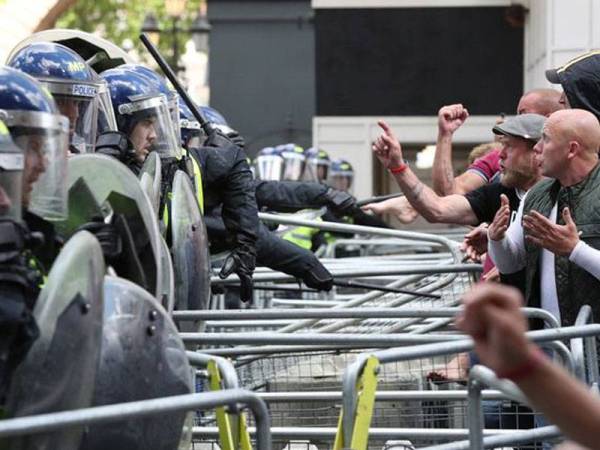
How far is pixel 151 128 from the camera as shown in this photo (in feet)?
24.9

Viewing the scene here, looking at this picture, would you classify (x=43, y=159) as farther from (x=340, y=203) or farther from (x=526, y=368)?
(x=340, y=203)

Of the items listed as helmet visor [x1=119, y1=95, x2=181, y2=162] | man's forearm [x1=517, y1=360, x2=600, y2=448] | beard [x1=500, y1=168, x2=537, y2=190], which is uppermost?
helmet visor [x1=119, y1=95, x2=181, y2=162]

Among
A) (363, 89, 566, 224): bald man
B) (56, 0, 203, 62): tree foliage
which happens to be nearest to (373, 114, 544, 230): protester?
(363, 89, 566, 224): bald man

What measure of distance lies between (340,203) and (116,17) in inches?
1412

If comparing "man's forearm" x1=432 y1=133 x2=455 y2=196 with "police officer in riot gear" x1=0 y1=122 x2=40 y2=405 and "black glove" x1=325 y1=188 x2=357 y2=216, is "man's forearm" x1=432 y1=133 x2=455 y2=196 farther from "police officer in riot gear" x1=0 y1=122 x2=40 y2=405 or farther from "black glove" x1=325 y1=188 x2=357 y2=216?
"police officer in riot gear" x1=0 y1=122 x2=40 y2=405

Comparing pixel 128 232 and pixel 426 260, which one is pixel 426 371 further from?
pixel 426 260

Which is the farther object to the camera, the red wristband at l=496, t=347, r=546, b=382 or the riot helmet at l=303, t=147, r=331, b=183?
the riot helmet at l=303, t=147, r=331, b=183

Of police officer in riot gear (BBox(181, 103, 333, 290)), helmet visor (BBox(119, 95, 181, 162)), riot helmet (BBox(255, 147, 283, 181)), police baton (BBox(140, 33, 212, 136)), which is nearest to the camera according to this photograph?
helmet visor (BBox(119, 95, 181, 162))

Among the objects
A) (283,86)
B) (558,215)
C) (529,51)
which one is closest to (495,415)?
(558,215)

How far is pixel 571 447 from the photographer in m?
3.00

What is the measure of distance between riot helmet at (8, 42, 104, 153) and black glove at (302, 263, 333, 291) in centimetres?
295

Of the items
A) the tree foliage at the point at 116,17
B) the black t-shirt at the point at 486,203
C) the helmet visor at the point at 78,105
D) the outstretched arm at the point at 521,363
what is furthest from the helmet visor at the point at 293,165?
the tree foliage at the point at 116,17

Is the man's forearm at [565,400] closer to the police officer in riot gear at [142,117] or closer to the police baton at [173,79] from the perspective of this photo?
the police officer in riot gear at [142,117]

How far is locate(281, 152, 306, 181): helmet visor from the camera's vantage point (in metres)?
21.0
